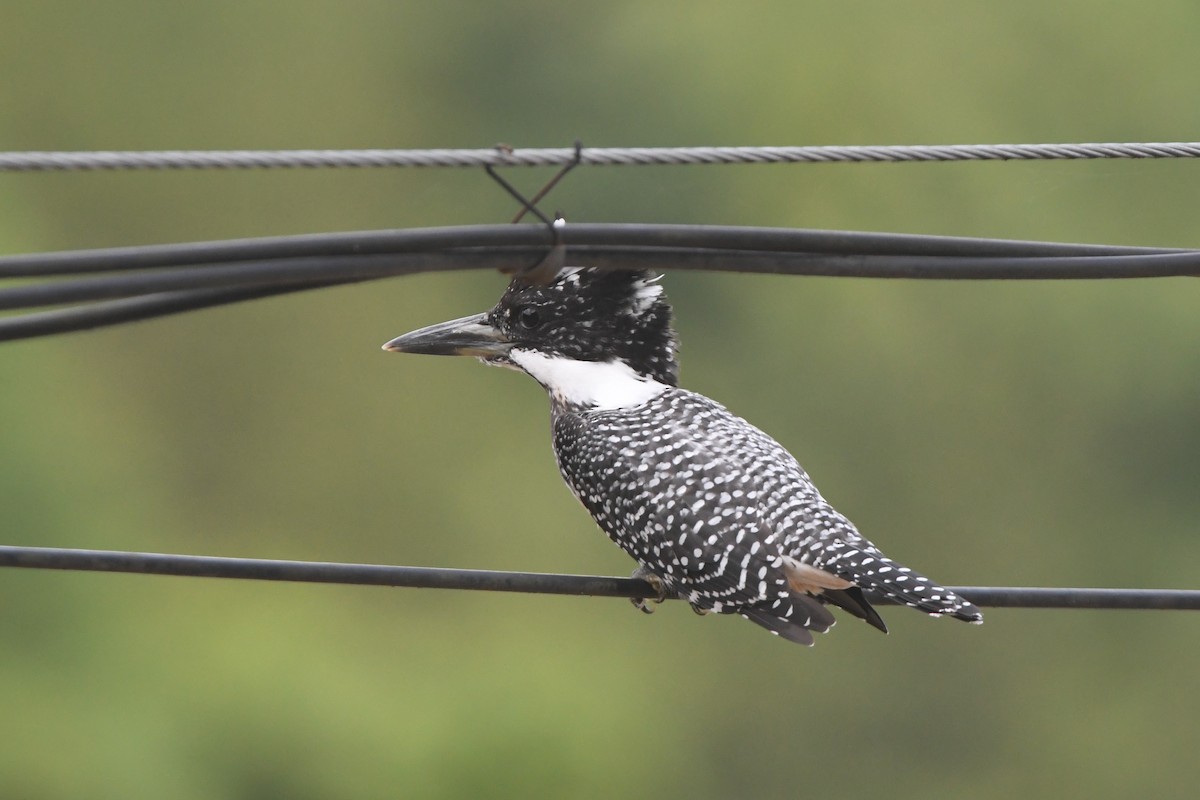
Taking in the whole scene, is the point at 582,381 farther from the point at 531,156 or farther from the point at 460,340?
the point at 531,156

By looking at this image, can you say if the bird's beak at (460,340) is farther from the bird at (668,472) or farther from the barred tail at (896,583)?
the barred tail at (896,583)

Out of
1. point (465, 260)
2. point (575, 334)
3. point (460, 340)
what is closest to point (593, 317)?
point (575, 334)

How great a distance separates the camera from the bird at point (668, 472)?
116 inches

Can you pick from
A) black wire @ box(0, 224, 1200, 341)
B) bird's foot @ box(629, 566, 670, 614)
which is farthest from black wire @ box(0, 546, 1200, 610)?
bird's foot @ box(629, 566, 670, 614)

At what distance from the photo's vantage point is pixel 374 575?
232cm

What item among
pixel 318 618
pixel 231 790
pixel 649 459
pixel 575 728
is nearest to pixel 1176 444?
pixel 575 728

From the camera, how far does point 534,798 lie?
10094mm

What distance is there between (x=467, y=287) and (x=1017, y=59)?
5.41m

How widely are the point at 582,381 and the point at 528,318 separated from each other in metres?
0.19

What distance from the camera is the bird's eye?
339 centimetres

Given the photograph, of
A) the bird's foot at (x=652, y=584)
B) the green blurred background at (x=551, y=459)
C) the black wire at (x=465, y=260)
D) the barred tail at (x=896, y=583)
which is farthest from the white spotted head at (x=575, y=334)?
the green blurred background at (x=551, y=459)

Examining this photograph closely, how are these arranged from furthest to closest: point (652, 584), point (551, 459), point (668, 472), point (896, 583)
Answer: point (551, 459), point (668, 472), point (652, 584), point (896, 583)

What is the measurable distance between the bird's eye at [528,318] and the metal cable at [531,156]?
1378mm

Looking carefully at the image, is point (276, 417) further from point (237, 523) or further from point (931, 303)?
point (931, 303)
